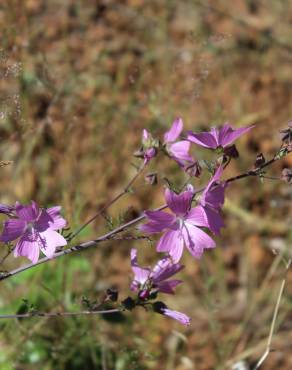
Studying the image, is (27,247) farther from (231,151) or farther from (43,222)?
(231,151)

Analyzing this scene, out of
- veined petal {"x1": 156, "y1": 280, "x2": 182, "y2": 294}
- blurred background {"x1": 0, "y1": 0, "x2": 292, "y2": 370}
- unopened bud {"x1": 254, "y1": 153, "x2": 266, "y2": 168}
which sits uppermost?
unopened bud {"x1": 254, "y1": 153, "x2": 266, "y2": 168}

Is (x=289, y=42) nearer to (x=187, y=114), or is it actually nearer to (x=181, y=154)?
(x=187, y=114)

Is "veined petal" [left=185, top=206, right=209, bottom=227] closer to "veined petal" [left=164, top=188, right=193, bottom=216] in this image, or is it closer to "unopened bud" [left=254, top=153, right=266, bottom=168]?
"veined petal" [left=164, top=188, right=193, bottom=216]

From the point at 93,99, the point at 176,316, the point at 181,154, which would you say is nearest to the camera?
the point at 176,316

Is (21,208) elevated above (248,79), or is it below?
above

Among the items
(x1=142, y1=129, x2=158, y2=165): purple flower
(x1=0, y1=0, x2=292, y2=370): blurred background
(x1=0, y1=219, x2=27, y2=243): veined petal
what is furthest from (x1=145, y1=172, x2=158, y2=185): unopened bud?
(x1=0, y1=0, x2=292, y2=370): blurred background

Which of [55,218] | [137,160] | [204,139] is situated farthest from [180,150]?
[137,160]

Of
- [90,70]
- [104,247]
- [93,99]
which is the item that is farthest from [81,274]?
[90,70]
